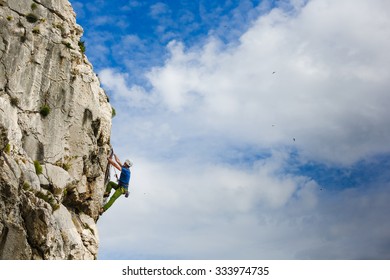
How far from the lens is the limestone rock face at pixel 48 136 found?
98.4 feet

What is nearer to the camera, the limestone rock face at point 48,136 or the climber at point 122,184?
the limestone rock face at point 48,136

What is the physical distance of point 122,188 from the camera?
1665 inches

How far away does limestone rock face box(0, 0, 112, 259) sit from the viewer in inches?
1181

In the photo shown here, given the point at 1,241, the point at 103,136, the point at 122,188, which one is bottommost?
the point at 1,241

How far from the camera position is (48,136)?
35906 millimetres

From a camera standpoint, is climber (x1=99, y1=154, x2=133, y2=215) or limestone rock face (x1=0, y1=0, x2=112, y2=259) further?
climber (x1=99, y1=154, x2=133, y2=215)

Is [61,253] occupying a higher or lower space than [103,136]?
lower

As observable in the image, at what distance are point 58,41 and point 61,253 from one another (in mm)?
17970

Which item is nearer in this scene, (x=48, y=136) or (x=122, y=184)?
(x=48, y=136)

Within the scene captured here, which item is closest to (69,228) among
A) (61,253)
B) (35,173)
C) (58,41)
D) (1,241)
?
(61,253)

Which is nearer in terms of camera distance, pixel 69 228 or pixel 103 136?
pixel 69 228

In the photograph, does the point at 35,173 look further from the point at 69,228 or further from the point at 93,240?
the point at 93,240

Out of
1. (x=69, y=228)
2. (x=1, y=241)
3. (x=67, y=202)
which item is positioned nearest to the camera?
(x=1, y=241)

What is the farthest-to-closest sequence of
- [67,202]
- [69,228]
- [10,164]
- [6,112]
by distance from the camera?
[67,202] → [69,228] → [6,112] → [10,164]
